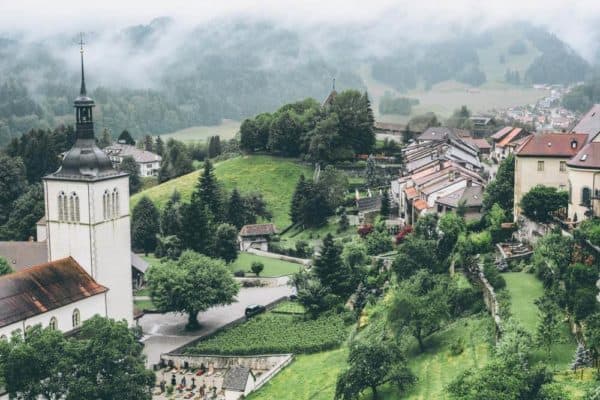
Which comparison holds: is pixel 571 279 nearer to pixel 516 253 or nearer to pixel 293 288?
pixel 516 253

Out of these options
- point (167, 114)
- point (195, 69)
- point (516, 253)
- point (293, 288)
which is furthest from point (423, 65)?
point (516, 253)

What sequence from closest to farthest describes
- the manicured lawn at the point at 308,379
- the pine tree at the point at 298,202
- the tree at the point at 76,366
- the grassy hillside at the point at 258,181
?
the tree at the point at 76,366 → the manicured lawn at the point at 308,379 → the pine tree at the point at 298,202 → the grassy hillside at the point at 258,181

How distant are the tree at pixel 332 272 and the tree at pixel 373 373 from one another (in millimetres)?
17809

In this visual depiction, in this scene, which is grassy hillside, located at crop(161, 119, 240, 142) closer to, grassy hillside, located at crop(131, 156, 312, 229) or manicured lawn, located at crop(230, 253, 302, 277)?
grassy hillside, located at crop(131, 156, 312, 229)

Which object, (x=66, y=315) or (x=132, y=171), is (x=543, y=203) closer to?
(x=66, y=315)

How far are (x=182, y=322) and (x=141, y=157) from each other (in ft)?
176

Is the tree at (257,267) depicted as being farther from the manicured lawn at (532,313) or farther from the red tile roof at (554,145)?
the manicured lawn at (532,313)

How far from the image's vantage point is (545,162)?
169 feet

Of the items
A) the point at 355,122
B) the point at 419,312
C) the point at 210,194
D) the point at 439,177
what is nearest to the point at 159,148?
the point at 355,122

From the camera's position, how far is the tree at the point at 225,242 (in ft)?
212

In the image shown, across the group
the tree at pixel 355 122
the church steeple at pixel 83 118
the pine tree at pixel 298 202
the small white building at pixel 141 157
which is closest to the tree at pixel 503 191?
the pine tree at pixel 298 202

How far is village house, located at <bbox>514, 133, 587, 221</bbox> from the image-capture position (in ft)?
168

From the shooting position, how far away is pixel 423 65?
13800 cm

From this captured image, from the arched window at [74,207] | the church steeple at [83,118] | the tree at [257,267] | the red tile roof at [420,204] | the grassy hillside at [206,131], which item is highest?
the church steeple at [83,118]
